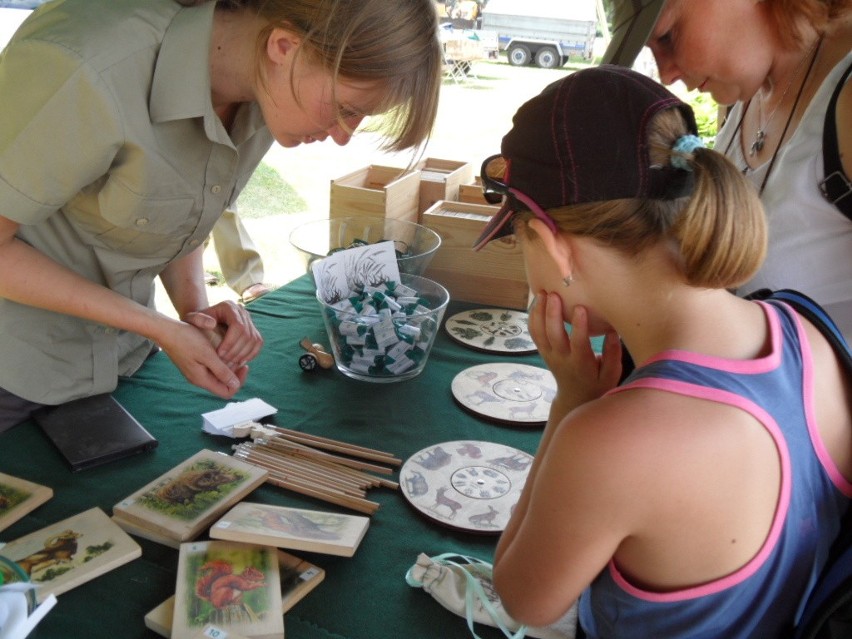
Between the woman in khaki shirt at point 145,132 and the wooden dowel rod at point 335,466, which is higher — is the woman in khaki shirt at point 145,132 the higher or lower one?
the higher one

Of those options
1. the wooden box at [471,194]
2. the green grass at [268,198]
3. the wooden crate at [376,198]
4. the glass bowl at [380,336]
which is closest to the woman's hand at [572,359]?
the glass bowl at [380,336]

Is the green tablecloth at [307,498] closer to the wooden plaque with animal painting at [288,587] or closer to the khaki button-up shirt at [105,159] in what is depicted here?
the wooden plaque with animal painting at [288,587]

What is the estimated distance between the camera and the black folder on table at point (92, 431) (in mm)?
1205

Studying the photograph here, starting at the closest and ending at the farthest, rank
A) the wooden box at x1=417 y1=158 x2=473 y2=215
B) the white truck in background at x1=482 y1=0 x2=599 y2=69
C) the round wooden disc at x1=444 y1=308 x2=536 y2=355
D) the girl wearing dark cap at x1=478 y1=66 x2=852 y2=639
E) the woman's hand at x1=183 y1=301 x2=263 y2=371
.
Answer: the girl wearing dark cap at x1=478 y1=66 x2=852 y2=639 < the woman's hand at x1=183 y1=301 x2=263 y2=371 < the round wooden disc at x1=444 y1=308 x2=536 y2=355 < the wooden box at x1=417 y1=158 x2=473 y2=215 < the white truck in background at x1=482 y1=0 x2=599 y2=69

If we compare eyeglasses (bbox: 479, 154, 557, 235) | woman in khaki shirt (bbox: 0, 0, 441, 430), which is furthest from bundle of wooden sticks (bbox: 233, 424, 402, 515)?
eyeglasses (bbox: 479, 154, 557, 235)

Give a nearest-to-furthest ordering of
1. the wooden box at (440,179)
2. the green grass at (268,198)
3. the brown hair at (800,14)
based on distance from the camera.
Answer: the brown hair at (800,14) → the wooden box at (440,179) → the green grass at (268,198)

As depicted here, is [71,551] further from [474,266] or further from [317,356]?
[474,266]

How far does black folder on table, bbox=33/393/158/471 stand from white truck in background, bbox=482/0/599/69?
47.5 ft

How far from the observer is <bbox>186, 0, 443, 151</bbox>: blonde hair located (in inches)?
43.5

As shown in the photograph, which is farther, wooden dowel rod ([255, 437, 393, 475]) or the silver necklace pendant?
the silver necklace pendant

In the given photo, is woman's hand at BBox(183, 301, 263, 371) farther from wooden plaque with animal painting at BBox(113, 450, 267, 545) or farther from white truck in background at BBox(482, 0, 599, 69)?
white truck in background at BBox(482, 0, 599, 69)

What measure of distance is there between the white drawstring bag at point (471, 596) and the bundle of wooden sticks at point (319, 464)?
17 centimetres

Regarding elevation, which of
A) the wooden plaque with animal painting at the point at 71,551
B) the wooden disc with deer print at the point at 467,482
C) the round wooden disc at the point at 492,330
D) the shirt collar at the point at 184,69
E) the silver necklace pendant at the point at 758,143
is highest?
the shirt collar at the point at 184,69

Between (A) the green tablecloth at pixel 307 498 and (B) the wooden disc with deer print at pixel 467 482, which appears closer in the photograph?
(A) the green tablecloth at pixel 307 498
